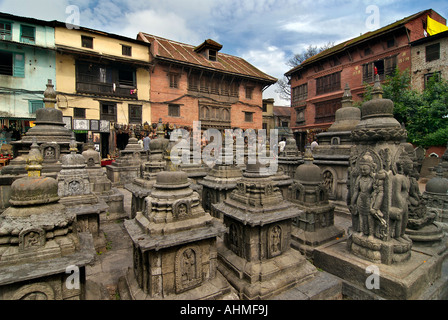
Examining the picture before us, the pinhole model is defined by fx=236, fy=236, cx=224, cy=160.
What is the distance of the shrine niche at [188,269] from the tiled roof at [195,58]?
1001 inches

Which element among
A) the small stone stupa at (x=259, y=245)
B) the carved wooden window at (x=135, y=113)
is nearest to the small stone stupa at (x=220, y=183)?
the small stone stupa at (x=259, y=245)

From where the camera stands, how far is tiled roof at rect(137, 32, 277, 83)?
27252 mm

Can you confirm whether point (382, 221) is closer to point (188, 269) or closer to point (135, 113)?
point (188, 269)

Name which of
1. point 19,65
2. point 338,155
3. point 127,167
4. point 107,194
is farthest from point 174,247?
point 19,65

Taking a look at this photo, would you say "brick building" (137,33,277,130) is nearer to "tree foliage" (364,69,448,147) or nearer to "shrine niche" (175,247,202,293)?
"tree foliage" (364,69,448,147)

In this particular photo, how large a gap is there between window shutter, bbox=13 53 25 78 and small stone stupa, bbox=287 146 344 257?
25631 mm

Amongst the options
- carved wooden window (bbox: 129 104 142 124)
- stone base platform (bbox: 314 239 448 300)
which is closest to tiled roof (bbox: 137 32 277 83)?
carved wooden window (bbox: 129 104 142 124)

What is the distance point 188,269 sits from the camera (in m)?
4.61

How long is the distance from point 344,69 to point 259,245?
106 feet

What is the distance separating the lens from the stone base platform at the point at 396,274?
461 centimetres

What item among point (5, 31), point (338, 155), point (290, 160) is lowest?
point (290, 160)
